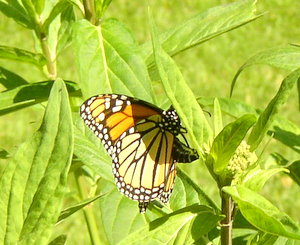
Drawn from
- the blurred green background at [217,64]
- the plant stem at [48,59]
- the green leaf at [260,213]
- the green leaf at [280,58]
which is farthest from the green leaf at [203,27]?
the blurred green background at [217,64]

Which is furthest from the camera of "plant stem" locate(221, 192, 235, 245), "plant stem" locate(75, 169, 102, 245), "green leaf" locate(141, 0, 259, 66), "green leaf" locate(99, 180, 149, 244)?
"plant stem" locate(75, 169, 102, 245)

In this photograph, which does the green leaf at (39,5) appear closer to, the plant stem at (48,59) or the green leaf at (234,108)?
the plant stem at (48,59)

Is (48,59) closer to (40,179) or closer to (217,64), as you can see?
(40,179)

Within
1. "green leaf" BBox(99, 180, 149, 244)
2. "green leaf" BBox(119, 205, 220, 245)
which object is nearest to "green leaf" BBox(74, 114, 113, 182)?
"green leaf" BBox(99, 180, 149, 244)

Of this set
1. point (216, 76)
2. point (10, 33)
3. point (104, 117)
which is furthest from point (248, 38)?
point (104, 117)

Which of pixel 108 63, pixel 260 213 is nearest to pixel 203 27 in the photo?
pixel 108 63

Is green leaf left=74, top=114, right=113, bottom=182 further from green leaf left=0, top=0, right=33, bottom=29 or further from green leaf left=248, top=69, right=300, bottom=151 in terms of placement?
green leaf left=0, top=0, right=33, bottom=29
